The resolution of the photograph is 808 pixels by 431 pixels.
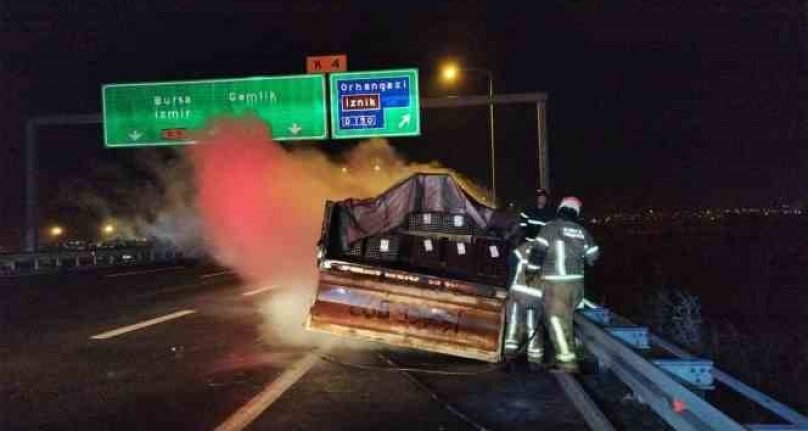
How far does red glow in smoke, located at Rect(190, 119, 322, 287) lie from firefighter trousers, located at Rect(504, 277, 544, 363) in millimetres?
11209

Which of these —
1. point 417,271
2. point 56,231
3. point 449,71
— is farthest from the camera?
point 56,231

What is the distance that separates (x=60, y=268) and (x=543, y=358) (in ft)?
76.2

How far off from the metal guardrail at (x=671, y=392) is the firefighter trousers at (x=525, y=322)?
67 centimetres

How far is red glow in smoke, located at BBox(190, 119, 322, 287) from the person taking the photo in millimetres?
19938

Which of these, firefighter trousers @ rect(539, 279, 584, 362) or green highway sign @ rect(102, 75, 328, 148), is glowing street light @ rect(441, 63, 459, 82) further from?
firefighter trousers @ rect(539, 279, 584, 362)

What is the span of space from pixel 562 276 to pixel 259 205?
13711mm

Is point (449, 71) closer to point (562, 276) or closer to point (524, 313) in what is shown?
point (524, 313)

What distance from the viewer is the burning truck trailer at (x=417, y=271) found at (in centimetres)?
853

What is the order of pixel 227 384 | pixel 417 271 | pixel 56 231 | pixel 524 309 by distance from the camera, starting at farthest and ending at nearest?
pixel 56 231 < pixel 417 271 < pixel 524 309 < pixel 227 384

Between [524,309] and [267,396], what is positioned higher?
[524,309]

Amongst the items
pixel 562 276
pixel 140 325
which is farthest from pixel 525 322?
pixel 140 325

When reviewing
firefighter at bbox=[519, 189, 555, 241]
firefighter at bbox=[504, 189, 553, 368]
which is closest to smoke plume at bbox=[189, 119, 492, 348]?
firefighter at bbox=[519, 189, 555, 241]

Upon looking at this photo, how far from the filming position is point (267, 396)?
682 centimetres

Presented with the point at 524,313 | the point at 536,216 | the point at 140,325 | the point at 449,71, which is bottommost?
the point at 140,325
